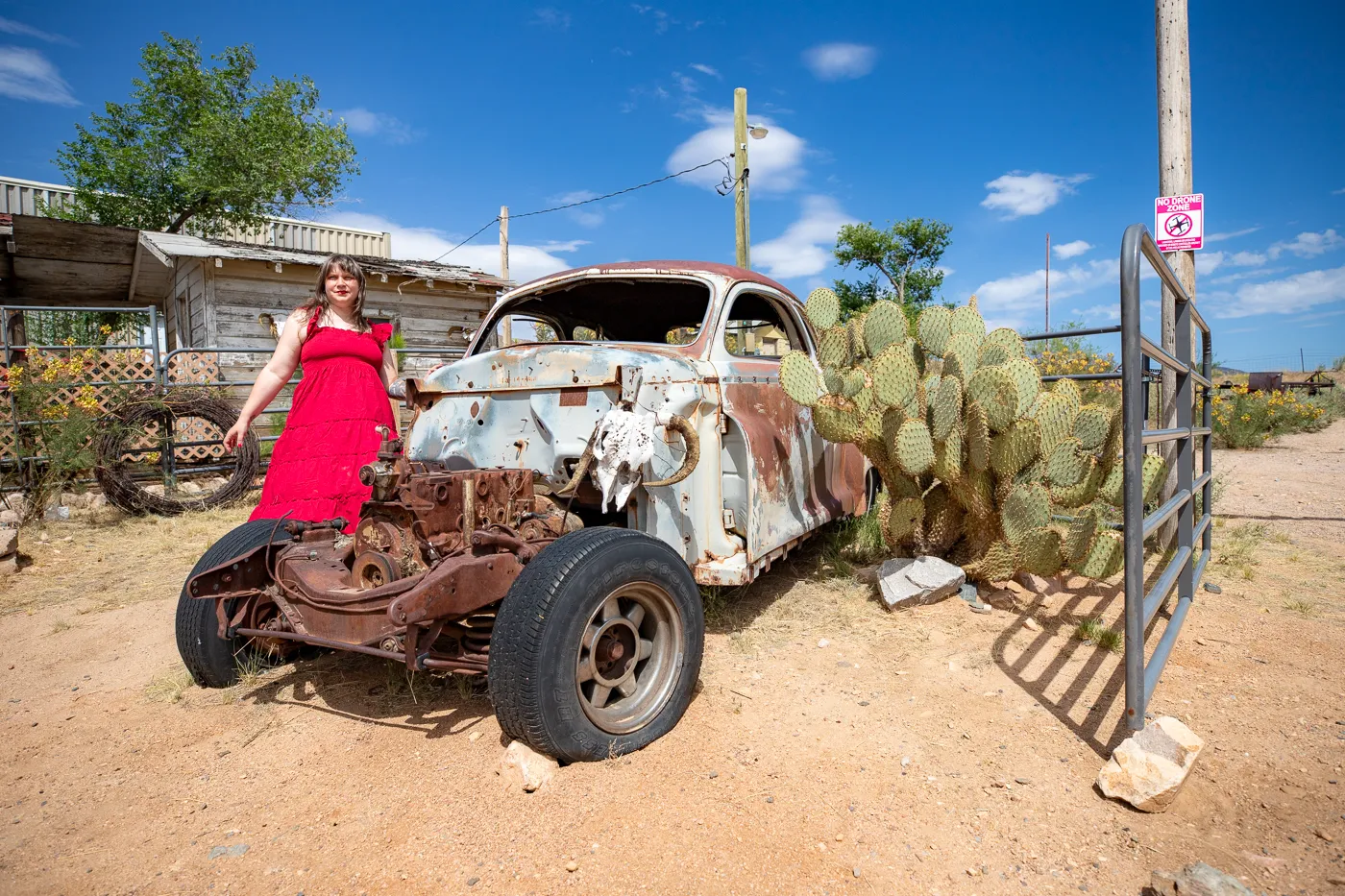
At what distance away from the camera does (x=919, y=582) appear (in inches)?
157

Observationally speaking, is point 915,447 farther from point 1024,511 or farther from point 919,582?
point 919,582

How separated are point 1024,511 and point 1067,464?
1.28ft

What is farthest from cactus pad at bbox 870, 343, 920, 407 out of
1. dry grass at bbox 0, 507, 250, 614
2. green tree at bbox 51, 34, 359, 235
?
green tree at bbox 51, 34, 359, 235

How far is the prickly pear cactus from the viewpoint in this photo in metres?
3.71

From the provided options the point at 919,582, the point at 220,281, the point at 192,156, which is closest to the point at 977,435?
the point at 919,582

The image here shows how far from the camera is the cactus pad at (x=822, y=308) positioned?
15.0 feet

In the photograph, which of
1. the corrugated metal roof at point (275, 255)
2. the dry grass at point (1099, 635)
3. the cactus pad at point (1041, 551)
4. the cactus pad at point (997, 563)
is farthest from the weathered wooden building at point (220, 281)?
the dry grass at point (1099, 635)

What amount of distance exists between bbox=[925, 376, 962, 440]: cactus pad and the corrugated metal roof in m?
10.8

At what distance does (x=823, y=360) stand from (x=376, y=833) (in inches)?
134

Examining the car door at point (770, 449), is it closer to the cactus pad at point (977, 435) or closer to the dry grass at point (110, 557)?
the cactus pad at point (977, 435)

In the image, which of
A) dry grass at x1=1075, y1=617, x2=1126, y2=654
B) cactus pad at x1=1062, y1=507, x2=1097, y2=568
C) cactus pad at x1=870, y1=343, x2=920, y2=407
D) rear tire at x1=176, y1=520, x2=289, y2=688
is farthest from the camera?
cactus pad at x1=870, y1=343, x2=920, y2=407

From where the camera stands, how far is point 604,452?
2.93m

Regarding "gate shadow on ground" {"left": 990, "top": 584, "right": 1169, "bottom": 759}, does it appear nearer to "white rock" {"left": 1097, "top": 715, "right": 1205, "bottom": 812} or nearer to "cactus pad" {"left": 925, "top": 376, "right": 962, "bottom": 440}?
"white rock" {"left": 1097, "top": 715, "right": 1205, "bottom": 812}

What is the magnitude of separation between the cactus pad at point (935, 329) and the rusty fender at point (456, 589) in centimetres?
299
